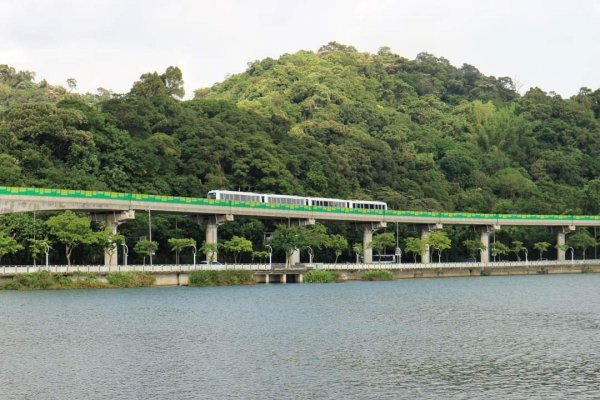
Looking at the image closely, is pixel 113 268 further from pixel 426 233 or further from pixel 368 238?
pixel 426 233

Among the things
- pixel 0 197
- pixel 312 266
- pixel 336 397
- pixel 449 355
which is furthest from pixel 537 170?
pixel 336 397

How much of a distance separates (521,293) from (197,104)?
85122mm

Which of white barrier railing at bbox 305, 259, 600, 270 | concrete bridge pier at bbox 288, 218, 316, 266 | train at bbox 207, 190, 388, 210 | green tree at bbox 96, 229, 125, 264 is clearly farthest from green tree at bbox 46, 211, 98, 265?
concrete bridge pier at bbox 288, 218, 316, 266

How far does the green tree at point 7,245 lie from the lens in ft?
294

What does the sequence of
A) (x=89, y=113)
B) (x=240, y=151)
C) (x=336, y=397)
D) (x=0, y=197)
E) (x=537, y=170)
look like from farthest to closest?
1. (x=537, y=170)
2. (x=240, y=151)
3. (x=89, y=113)
4. (x=0, y=197)
5. (x=336, y=397)

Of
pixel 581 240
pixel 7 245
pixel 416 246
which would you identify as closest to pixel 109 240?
pixel 7 245

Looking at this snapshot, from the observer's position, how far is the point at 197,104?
529 ft

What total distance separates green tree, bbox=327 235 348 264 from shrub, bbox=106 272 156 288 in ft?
111

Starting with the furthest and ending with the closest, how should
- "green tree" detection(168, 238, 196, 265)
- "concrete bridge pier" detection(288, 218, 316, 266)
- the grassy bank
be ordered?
"concrete bridge pier" detection(288, 218, 316, 266)
"green tree" detection(168, 238, 196, 265)
the grassy bank

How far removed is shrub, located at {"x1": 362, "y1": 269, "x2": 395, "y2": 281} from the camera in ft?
372

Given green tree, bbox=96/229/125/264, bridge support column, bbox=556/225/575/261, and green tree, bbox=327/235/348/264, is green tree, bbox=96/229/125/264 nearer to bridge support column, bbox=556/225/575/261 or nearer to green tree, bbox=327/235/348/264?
green tree, bbox=327/235/348/264

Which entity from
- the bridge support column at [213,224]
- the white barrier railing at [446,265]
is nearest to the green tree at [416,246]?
the white barrier railing at [446,265]

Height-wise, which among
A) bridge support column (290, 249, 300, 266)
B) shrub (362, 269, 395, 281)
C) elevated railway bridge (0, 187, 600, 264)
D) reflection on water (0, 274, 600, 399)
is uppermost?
→ elevated railway bridge (0, 187, 600, 264)

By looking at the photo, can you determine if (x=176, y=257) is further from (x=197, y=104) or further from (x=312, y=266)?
(x=197, y=104)
